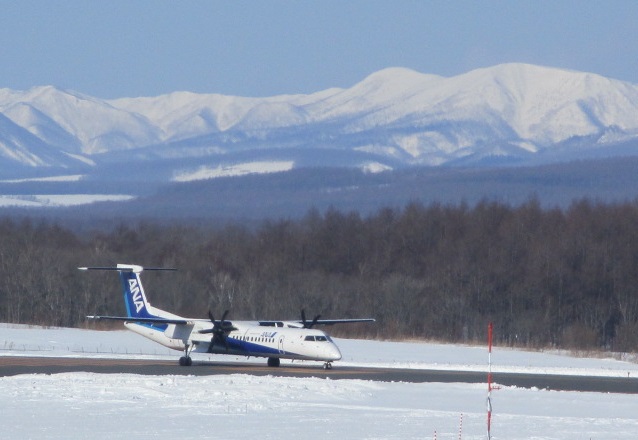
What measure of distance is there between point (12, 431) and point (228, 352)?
22421 millimetres

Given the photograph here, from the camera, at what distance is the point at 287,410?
101 ft

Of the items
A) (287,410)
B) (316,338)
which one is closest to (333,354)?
(316,338)

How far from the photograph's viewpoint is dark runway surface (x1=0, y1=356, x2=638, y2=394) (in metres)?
40.7

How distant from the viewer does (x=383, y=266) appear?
9838 centimetres

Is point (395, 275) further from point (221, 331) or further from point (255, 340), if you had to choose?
point (255, 340)

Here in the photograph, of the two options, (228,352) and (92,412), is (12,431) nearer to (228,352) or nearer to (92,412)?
(92,412)

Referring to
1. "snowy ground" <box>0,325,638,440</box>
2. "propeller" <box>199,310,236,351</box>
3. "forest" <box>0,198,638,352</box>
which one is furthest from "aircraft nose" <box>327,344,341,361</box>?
"forest" <box>0,198,638,352</box>

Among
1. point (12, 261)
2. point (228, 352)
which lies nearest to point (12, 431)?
point (228, 352)

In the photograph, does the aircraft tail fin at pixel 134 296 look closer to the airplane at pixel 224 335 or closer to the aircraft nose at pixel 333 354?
the airplane at pixel 224 335

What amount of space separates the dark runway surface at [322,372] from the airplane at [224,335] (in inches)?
23.3

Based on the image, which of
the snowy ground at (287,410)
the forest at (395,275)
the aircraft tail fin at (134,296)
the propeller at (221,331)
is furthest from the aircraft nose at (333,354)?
the forest at (395,275)

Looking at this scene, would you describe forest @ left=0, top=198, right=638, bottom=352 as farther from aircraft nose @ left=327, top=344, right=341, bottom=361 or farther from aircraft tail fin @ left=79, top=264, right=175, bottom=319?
aircraft nose @ left=327, top=344, right=341, bottom=361

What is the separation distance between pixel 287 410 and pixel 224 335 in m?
17.5

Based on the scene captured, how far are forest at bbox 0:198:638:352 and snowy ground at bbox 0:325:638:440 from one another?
1297 inches
